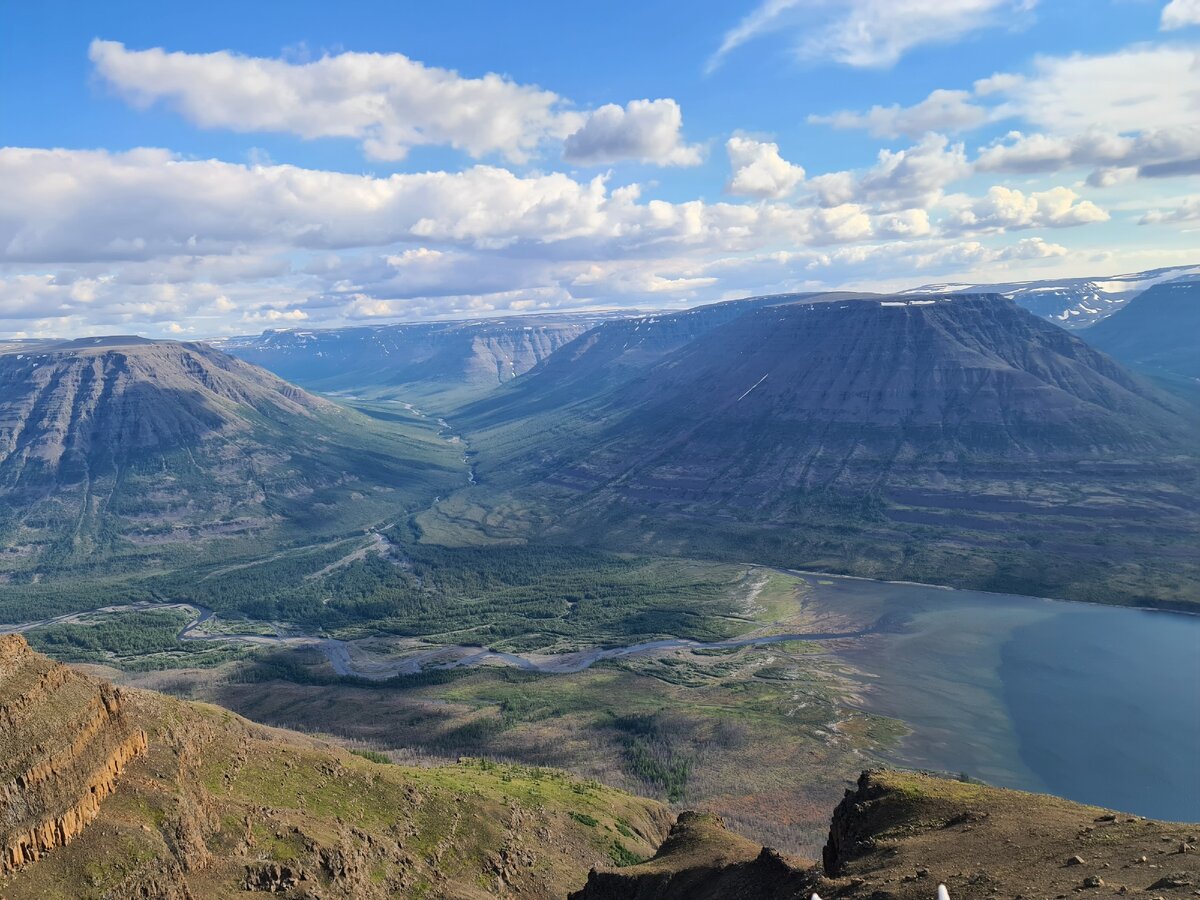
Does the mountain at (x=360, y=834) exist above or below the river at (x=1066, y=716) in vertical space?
above

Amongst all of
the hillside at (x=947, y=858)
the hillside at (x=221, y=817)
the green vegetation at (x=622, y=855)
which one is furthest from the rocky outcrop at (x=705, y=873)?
the hillside at (x=221, y=817)

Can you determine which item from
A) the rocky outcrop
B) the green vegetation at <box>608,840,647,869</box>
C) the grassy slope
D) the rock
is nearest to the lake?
the green vegetation at <box>608,840,647,869</box>

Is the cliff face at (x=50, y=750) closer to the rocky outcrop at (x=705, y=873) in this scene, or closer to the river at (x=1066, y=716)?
the rocky outcrop at (x=705, y=873)

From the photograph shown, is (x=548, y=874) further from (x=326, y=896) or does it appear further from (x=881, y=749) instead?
(x=881, y=749)

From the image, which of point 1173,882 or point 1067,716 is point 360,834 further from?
point 1067,716

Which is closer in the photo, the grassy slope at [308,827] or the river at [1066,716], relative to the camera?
the grassy slope at [308,827]

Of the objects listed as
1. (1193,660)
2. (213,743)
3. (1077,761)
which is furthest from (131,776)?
(1193,660)

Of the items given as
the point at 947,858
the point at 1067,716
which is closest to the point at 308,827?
the point at 947,858

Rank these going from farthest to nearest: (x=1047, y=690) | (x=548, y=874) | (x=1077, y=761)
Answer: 1. (x=1047, y=690)
2. (x=1077, y=761)
3. (x=548, y=874)
